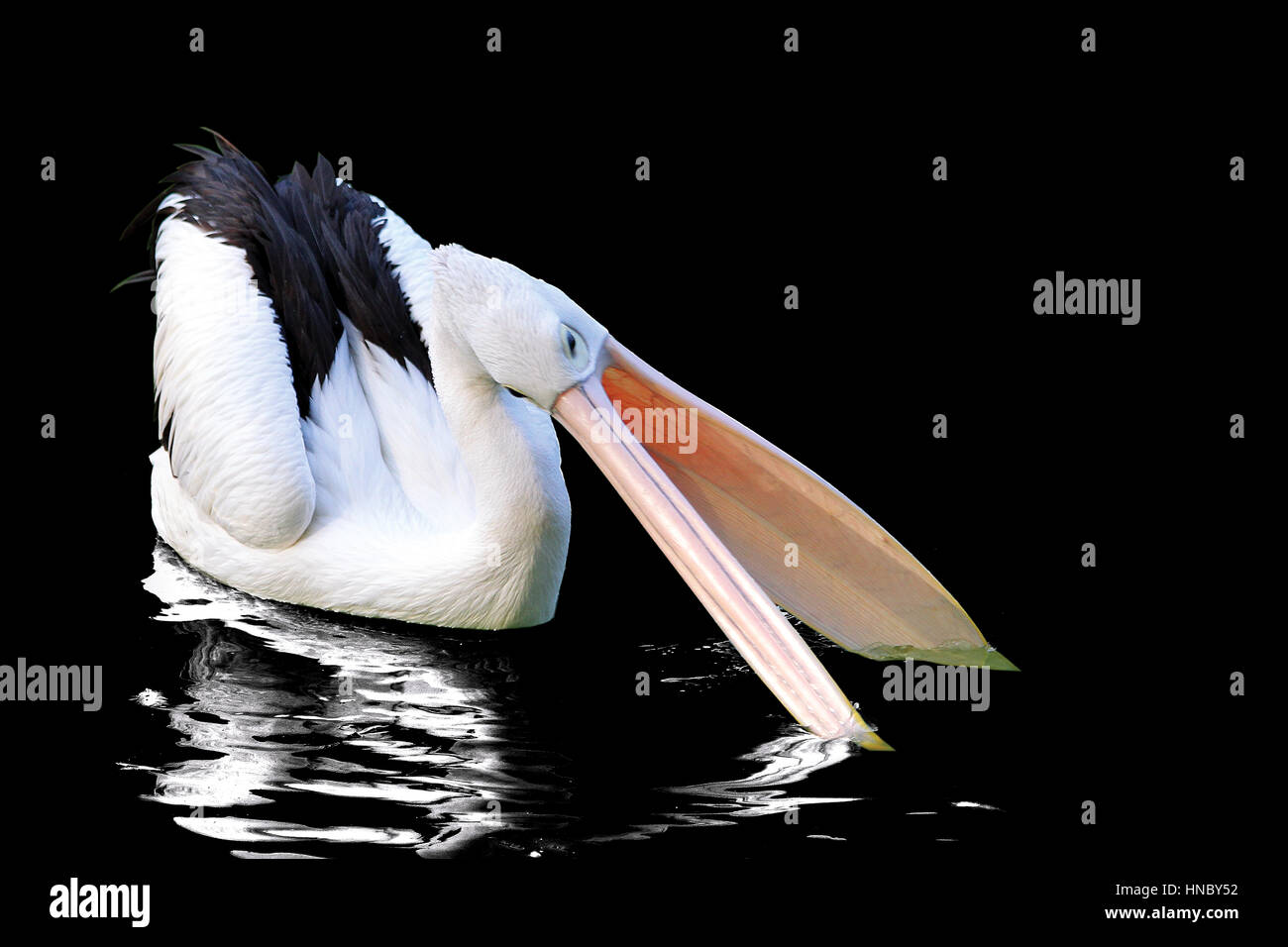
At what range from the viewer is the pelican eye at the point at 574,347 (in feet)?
21.8

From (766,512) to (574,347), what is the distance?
98 cm

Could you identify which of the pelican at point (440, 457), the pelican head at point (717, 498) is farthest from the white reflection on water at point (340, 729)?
the pelican head at point (717, 498)

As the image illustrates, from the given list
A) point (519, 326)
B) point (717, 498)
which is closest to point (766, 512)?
point (717, 498)

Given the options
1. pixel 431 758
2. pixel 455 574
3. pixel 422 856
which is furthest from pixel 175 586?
pixel 422 856

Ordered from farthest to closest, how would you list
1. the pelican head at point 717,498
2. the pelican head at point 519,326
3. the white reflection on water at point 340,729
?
the pelican head at point 519,326 < the pelican head at point 717,498 < the white reflection on water at point 340,729

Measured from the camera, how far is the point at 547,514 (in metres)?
7.12

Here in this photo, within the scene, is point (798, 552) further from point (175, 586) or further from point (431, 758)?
point (175, 586)

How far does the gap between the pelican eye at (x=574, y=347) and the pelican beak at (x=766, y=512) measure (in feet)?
0.27

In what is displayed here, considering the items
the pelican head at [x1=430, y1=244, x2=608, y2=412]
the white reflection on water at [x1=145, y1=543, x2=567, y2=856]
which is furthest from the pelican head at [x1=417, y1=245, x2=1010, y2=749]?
the white reflection on water at [x1=145, y1=543, x2=567, y2=856]

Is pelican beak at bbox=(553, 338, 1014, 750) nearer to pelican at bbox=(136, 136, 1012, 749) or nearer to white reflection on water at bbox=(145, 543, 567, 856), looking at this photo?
pelican at bbox=(136, 136, 1012, 749)

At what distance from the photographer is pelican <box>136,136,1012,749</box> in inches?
262

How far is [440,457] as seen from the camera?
25.0 feet

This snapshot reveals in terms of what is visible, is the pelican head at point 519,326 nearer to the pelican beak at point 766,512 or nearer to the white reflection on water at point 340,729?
the pelican beak at point 766,512

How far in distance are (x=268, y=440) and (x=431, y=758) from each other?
1682mm
